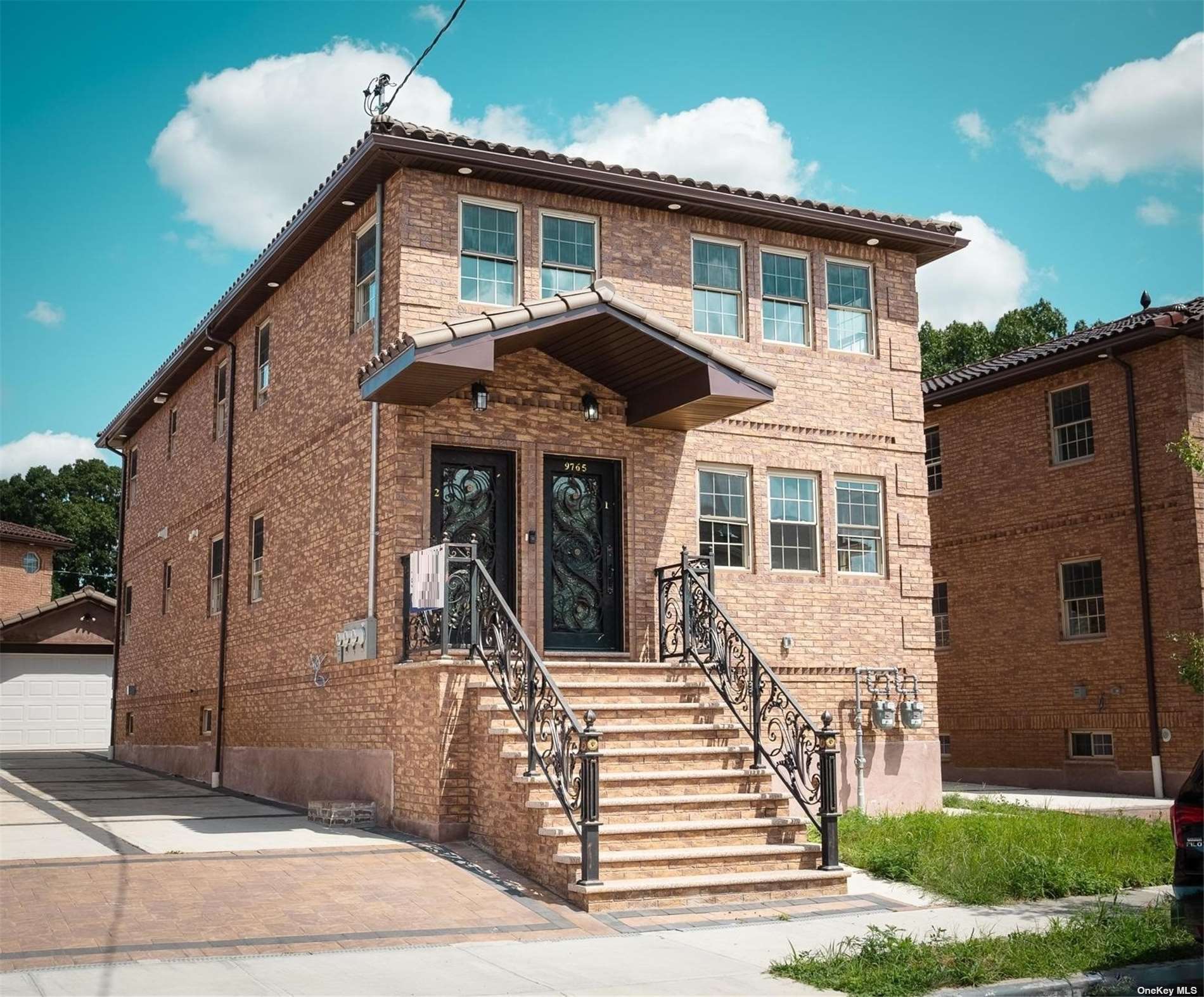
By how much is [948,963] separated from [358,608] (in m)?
8.07

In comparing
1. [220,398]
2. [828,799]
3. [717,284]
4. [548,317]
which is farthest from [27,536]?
[828,799]

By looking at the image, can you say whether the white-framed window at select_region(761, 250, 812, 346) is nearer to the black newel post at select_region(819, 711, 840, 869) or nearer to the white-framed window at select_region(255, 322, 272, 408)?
the black newel post at select_region(819, 711, 840, 869)

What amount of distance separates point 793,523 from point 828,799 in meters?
5.41

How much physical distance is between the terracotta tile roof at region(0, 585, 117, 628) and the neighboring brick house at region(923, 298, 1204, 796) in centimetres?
1991

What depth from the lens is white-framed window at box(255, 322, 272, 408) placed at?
18.5 meters

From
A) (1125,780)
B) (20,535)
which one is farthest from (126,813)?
(20,535)

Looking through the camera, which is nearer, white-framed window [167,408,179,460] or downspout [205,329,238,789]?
downspout [205,329,238,789]

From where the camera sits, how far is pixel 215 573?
20.4m

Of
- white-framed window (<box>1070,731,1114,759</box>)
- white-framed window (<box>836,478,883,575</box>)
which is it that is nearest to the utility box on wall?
white-framed window (<box>836,478,883,575</box>)

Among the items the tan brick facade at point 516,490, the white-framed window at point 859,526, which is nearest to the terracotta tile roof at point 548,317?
the tan brick facade at point 516,490

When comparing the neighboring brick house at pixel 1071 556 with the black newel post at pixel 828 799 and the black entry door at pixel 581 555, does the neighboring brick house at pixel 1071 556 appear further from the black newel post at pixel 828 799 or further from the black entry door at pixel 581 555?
the black newel post at pixel 828 799

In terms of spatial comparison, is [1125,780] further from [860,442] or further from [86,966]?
[86,966]

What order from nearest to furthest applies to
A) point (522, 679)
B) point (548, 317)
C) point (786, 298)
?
1. point (522, 679)
2. point (548, 317)
3. point (786, 298)

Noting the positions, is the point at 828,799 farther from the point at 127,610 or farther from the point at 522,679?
the point at 127,610
